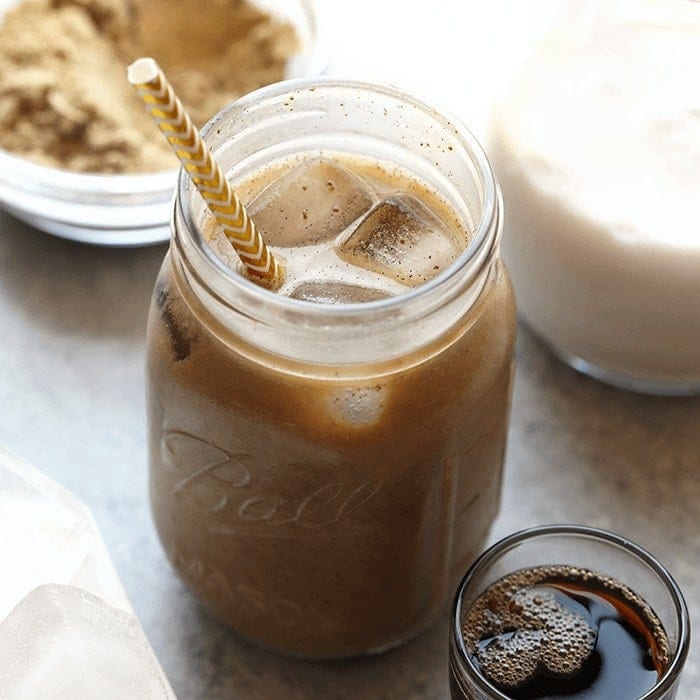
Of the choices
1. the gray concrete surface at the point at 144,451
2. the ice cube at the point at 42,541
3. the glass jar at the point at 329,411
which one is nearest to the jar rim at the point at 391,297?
the glass jar at the point at 329,411

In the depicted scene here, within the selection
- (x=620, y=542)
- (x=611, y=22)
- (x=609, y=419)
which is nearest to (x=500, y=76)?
(x=611, y=22)

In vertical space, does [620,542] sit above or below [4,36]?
below

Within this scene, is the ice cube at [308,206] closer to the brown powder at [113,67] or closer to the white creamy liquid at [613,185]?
the white creamy liquid at [613,185]

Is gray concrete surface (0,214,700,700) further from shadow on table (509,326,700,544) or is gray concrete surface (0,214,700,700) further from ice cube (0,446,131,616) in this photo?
ice cube (0,446,131,616)

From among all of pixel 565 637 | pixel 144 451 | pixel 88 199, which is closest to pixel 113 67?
pixel 88 199

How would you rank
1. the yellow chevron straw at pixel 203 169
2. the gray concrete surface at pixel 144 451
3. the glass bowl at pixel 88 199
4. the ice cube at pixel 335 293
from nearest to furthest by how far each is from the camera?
the yellow chevron straw at pixel 203 169 → the ice cube at pixel 335 293 → the gray concrete surface at pixel 144 451 → the glass bowl at pixel 88 199

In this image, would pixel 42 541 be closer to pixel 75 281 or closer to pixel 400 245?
pixel 400 245

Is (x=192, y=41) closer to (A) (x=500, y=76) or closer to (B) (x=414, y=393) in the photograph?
(A) (x=500, y=76)
